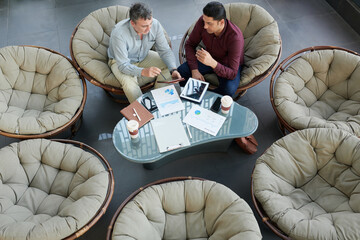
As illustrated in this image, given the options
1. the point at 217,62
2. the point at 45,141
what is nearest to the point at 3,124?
the point at 45,141

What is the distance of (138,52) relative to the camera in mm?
3115

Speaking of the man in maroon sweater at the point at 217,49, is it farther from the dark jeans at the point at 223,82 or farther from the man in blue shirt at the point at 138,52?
the man in blue shirt at the point at 138,52

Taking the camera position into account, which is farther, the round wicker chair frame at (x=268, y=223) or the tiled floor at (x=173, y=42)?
the tiled floor at (x=173, y=42)

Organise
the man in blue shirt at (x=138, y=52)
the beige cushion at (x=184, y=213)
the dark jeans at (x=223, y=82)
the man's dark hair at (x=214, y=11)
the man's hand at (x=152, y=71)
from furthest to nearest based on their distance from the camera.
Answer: the dark jeans at (x=223, y=82), the man's hand at (x=152, y=71), the man in blue shirt at (x=138, y=52), the man's dark hair at (x=214, y=11), the beige cushion at (x=184, y=213)

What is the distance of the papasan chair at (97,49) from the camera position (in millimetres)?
3115

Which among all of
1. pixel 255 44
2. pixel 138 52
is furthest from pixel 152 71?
pixel 255 44

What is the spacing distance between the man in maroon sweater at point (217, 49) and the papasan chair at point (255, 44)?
96mm

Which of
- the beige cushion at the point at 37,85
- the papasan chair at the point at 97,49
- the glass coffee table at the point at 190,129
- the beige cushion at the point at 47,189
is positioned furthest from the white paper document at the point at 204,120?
the beige cushion at the point at 37,85

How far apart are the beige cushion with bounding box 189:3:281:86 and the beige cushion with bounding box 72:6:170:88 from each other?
105cm

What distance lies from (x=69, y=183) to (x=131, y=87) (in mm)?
1037

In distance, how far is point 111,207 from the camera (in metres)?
2.83

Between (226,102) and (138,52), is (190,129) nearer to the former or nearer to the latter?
(226,102)

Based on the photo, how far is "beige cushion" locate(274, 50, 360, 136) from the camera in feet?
9.29

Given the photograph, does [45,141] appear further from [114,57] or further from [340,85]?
[340,85]
